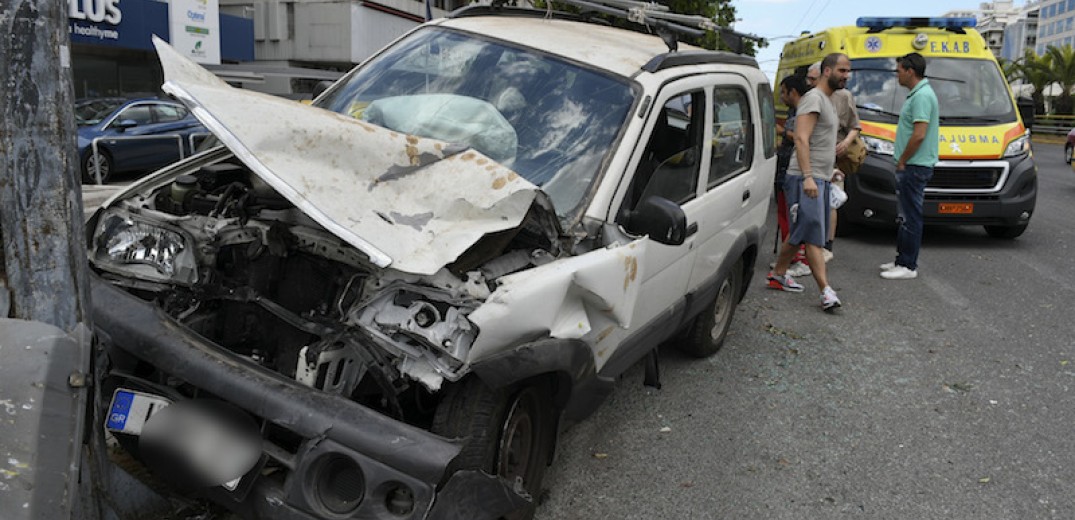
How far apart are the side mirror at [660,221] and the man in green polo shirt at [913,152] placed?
4.86m

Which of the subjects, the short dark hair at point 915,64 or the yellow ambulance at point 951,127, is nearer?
the short dark hair at point 915,64

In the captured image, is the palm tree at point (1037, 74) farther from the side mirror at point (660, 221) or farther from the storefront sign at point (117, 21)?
the side mirror at point (660, 221)

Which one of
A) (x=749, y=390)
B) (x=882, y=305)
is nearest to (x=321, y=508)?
(x=749, y=390)

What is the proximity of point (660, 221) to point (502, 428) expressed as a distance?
1.07 m

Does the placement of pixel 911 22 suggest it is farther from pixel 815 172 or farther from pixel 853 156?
pixel 815 172

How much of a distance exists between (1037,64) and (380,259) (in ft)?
168

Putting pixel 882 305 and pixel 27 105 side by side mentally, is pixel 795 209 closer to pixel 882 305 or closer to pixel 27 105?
pixel 882 305

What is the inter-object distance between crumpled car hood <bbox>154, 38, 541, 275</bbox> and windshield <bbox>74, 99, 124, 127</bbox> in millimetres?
12196

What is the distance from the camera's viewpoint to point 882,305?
7.04m

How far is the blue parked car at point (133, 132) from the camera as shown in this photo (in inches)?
526

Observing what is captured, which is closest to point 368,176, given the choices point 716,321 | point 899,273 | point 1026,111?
point 716,321

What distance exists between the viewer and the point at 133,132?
14.0 m

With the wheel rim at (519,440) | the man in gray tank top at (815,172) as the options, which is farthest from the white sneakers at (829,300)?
the wheel rim at (519,440)

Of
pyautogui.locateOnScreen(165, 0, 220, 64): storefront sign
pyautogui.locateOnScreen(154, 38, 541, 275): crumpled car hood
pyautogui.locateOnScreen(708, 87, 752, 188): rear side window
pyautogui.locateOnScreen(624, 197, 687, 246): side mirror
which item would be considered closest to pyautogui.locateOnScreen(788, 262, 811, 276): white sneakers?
pyautogui.locateOnScreen(708, 87, 752, 188): rear side window
